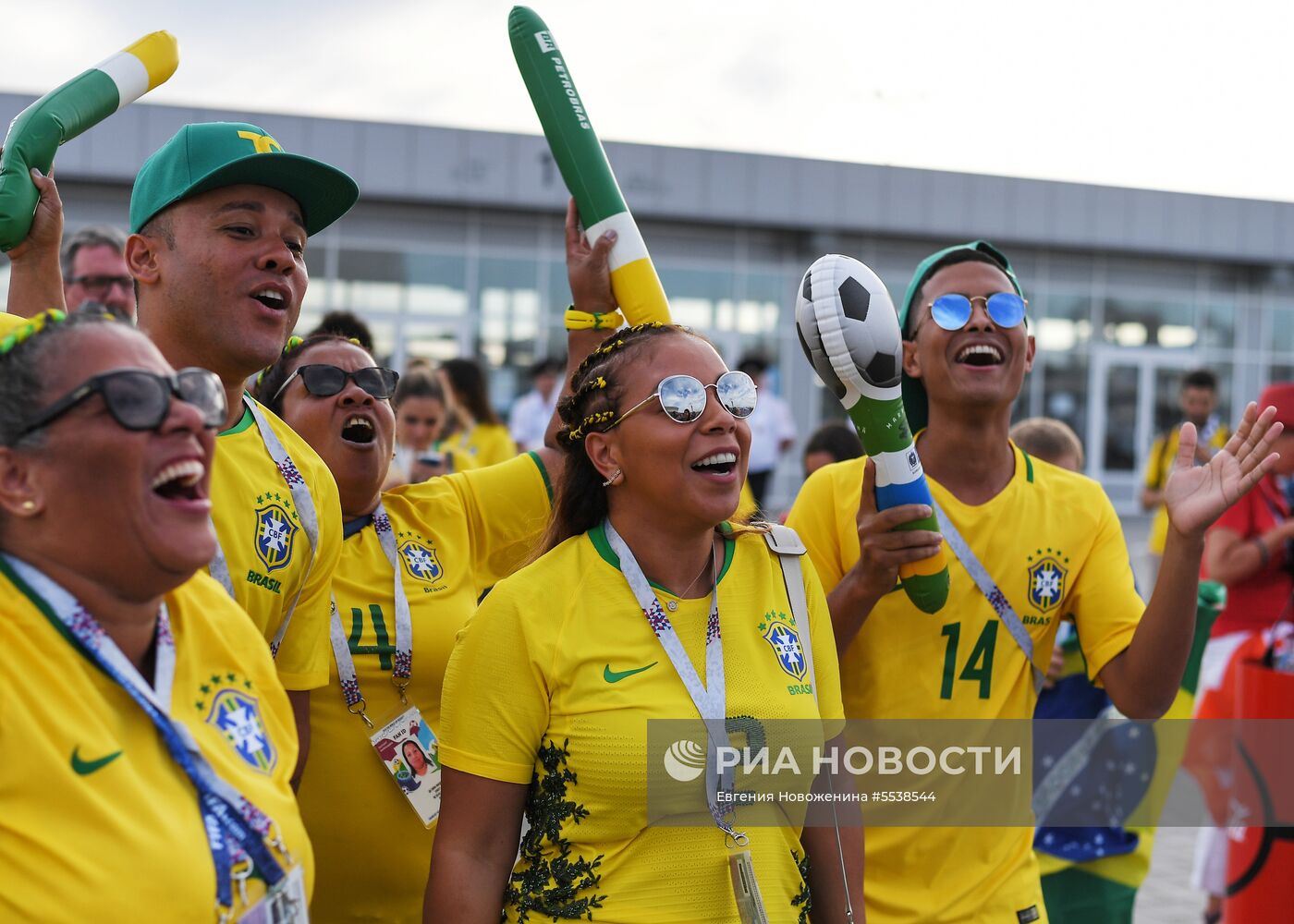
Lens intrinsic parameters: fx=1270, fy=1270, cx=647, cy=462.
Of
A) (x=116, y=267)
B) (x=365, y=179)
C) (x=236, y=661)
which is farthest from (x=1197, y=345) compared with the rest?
(x=236, y=661)

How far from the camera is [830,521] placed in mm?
3607

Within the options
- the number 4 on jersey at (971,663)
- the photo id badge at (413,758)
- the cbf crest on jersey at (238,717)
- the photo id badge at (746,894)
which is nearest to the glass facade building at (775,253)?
the photo id badge at (413,758)

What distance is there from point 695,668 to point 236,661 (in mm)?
944

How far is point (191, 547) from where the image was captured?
1.95 m

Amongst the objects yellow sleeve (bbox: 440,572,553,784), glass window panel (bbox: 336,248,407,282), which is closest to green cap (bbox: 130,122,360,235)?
yellow sleeve (bbox: 440,572,553,784)

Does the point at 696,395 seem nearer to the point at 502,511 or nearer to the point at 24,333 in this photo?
the point at 502,511

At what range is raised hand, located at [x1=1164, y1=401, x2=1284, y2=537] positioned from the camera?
126 inches

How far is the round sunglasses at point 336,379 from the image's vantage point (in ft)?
11.5

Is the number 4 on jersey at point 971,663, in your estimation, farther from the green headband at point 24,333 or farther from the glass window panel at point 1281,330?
the glass window panel at point 1281,330

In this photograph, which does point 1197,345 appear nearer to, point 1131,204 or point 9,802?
point 1131,204

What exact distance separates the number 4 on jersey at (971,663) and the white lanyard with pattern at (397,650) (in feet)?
4.72

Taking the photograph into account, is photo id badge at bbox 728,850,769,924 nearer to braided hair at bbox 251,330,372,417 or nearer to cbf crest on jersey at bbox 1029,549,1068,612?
cbf crest on jersey at bbox 1029,549,1068,612

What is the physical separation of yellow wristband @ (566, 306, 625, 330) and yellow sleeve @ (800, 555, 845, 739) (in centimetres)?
106

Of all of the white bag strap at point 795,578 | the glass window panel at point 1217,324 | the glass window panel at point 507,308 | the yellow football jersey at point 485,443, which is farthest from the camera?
the glass window panel at point 1217,324
